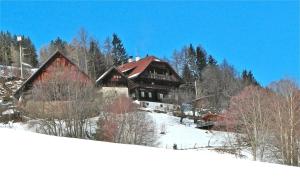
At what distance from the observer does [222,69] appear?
4638 inches

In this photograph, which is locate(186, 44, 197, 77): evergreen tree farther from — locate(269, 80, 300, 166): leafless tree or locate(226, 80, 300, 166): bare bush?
locate(269, 80, 300, 166): leafless tree

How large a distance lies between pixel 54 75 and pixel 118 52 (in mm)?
66077

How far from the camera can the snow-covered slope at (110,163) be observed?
41.4 feet

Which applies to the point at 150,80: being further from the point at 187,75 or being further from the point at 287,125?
the point at 287,125

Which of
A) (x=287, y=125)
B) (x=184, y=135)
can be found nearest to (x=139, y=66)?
(x=184, y=135)

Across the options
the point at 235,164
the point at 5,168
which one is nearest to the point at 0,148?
the point at 5,168

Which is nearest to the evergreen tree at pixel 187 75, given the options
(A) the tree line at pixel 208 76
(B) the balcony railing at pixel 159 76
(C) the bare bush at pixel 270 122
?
(A) the tree line at pixel 208 76

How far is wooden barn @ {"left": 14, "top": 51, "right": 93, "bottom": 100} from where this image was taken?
48.7 m

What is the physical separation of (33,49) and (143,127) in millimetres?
85670

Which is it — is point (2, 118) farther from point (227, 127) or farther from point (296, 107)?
point (296, 107)

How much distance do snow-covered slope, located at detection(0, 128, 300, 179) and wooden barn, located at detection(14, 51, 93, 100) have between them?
30701 millimetres

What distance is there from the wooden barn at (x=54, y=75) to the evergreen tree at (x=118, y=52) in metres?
52.9

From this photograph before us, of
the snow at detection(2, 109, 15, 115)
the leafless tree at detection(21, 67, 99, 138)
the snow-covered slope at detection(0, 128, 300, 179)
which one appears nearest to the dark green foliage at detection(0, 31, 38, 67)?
the snow at detection(2, 109, 15, 115)

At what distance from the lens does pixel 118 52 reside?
11450 cm
